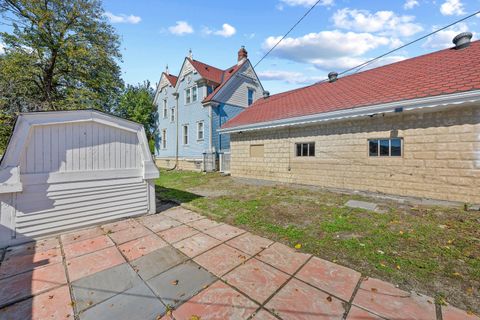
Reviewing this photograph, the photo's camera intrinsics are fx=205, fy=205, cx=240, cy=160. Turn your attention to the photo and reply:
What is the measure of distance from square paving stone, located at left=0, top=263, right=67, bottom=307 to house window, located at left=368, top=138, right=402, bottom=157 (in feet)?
28.7

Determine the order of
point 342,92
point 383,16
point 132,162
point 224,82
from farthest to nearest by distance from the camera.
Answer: point 224,82 < point 342,92 < point 383,16 < point 132,162

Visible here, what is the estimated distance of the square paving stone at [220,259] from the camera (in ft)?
9.61

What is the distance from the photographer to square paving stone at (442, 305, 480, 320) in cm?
203

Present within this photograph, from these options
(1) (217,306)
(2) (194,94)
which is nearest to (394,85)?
(1) (217,306)

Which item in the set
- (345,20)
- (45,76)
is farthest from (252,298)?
(45,76)

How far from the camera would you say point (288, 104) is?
1133cm

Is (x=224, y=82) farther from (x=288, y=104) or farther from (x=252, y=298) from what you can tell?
(x=252, y=298)

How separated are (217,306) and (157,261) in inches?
54.8

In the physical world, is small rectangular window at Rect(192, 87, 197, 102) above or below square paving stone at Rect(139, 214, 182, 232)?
above

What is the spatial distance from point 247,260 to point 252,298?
81 cm

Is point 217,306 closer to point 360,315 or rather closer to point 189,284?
point 189,284

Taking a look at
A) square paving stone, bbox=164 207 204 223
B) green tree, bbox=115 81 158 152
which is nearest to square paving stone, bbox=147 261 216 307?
square paving stone, bbox=164 207 204 223

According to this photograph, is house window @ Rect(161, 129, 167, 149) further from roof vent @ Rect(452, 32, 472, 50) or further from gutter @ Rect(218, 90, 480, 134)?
roof vent @ Rect(452, 32, 472, 50)

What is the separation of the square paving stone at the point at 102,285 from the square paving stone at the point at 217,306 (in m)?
0.88
